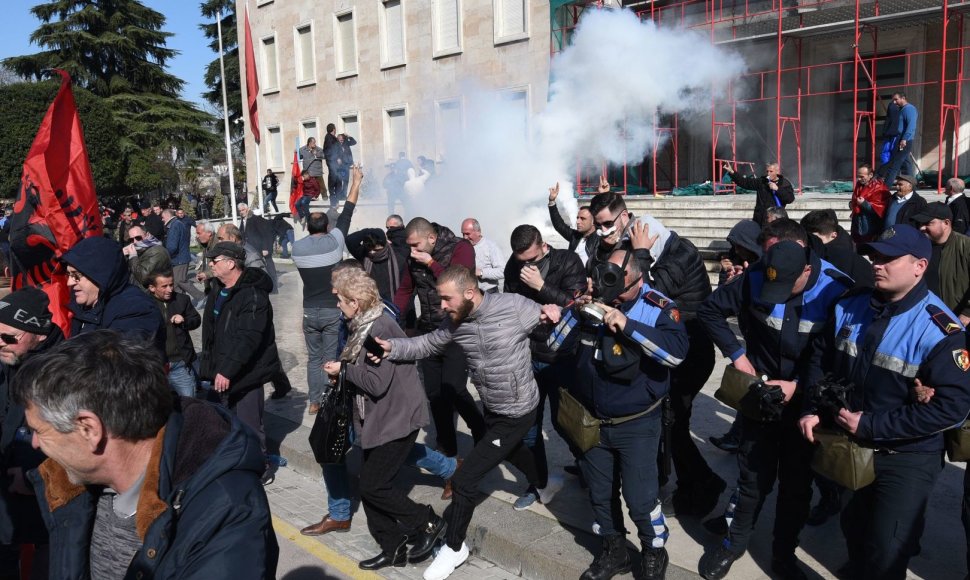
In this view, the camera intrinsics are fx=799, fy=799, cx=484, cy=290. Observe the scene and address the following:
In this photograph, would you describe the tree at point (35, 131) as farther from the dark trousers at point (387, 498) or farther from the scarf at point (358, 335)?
the dark trousers at point (387, 498)

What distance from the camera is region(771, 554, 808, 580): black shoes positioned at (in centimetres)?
401

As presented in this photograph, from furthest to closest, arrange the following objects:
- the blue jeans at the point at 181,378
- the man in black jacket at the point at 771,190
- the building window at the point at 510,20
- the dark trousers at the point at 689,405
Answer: the building window at the point at 510,20, the man in black jacket at the point at 771,190, the blue jeans at the point at 181,378, the dark trousers at the point at 689,405

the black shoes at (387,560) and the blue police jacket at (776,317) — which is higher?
the blue police jacket at (776,317)

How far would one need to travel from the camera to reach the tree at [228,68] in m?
42.3

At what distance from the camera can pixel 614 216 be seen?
199 inches

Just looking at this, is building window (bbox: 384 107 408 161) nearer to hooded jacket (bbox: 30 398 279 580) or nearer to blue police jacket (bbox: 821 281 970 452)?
blue police jacket (bbox: 821 281 970 452)

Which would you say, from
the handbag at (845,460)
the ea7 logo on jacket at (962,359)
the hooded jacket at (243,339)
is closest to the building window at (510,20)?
the hooded jacket at (243,339)

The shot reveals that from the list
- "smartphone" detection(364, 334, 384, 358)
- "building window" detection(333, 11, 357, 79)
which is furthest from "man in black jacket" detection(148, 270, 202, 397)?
"building window" detection(333, 11, 357, 79)

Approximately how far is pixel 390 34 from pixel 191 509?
25825mm

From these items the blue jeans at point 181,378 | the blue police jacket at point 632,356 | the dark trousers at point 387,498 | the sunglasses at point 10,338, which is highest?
the sunglasses at point 10,338

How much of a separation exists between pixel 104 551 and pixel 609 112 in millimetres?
17045

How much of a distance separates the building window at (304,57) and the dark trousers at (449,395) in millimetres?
25427

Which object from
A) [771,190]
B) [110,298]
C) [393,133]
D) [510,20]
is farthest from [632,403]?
[393,133]

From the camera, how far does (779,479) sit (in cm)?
407
